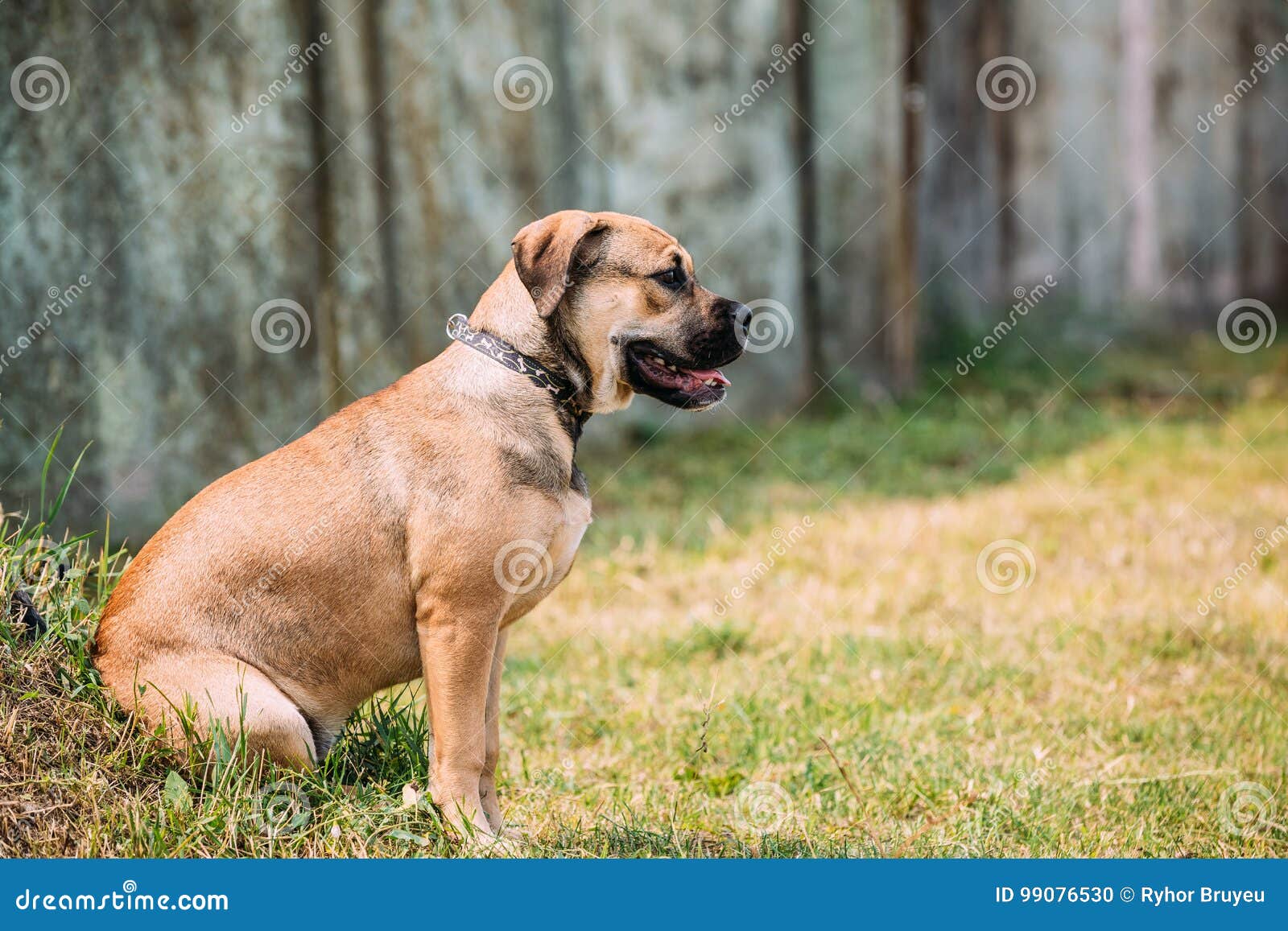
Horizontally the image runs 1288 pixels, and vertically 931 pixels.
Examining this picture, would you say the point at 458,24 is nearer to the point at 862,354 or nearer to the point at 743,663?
the point at 862,354

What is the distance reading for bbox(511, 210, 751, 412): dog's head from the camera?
3.90 meters

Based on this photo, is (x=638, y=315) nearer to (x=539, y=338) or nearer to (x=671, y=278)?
(x=671, y=278)

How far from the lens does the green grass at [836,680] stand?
142 inches

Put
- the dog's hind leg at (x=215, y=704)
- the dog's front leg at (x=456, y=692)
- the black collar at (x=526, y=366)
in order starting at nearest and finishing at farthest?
the dog's hind leg at (x=215, y=704)
the dog's front leg at (x=456, y=692)
the black collar at (x=526, y=366)

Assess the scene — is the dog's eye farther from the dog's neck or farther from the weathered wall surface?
the weathered wall surface

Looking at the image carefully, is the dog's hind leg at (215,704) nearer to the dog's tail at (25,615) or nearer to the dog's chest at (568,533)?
the dog's tail at (25,615)

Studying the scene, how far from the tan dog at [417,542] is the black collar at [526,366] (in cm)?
1

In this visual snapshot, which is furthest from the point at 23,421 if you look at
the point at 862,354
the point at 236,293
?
the point at 862,354

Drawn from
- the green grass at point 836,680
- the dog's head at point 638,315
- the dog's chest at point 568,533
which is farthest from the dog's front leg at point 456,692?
the dog's head at point 638,315

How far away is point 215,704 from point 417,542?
73 cm

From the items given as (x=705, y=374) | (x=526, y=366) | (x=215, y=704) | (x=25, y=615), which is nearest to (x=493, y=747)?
(x=215, y=704)

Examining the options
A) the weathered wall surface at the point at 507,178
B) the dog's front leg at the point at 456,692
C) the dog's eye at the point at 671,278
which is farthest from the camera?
the weathered wall surface at the point at 507,178

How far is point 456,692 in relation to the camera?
142 inches

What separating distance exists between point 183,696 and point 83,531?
3.20 meters
